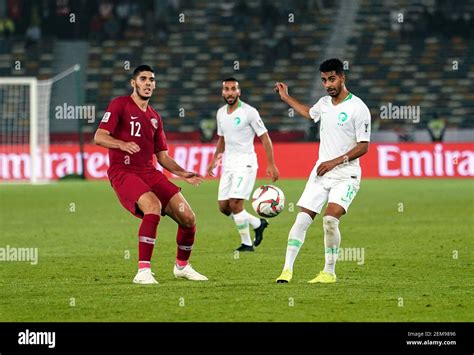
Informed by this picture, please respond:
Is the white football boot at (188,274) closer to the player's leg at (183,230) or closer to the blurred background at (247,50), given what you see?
the player's leg at (183,230)

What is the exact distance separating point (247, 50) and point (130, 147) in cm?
3168

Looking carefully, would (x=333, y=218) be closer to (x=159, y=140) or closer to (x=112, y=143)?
(x=159, y=140)

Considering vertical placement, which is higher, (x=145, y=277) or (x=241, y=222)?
(x=241, y=222)

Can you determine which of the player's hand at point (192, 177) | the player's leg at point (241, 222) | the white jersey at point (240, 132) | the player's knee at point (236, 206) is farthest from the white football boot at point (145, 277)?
the white jersey at point (240, 132)

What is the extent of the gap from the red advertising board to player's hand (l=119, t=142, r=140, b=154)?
22153 mm

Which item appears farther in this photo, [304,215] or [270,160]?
[270,160]

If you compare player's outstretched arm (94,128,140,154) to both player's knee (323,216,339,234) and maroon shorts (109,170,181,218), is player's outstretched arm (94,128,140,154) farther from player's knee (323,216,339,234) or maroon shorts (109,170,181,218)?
player's knee (323,216,339,234)

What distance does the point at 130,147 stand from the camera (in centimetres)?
1167

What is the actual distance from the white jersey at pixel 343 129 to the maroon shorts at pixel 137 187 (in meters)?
1.63

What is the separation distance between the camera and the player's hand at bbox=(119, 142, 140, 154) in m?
11.6

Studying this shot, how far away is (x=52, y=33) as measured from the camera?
4447cm

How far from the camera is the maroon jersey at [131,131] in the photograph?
1225 cm

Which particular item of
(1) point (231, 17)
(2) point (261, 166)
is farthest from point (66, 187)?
(1) point (231, 17)

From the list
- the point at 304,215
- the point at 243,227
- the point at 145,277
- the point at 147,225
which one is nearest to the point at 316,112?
the point at 304,215
